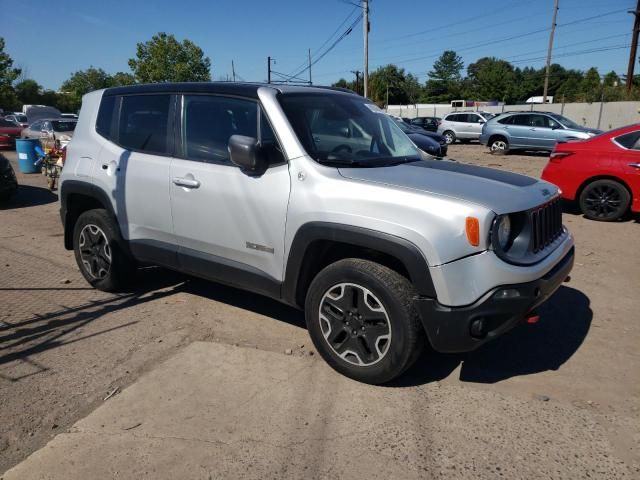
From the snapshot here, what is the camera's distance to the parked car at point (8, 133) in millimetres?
Result: 21688

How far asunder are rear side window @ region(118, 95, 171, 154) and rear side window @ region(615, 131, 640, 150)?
6.93 meters

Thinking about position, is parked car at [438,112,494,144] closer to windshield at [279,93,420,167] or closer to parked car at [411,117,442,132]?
parked car at [411,117,442,132]

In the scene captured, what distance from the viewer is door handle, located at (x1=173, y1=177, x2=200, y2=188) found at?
385 centimetres

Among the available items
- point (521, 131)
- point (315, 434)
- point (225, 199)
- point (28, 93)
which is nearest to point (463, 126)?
point (521, 131)

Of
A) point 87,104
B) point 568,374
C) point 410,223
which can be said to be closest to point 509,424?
point 568,374

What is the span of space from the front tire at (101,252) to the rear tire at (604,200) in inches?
273

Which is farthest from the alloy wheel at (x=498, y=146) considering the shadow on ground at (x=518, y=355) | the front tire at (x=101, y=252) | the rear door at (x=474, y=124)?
the front tire at (x=101, y=252)

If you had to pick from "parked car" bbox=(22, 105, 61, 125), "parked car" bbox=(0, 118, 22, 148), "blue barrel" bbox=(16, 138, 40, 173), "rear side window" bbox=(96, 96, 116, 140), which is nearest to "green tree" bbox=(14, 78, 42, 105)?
"parked car" bbox=(22, 105, 61, 125)

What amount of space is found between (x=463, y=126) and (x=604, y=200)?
19.0 m

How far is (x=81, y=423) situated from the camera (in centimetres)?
293

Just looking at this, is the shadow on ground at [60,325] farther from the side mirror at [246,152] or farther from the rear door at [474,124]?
the rear door at [474,124]

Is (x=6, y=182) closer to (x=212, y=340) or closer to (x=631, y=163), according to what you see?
(x=212, y=340)

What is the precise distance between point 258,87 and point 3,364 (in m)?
2.69

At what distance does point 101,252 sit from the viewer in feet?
15.9
